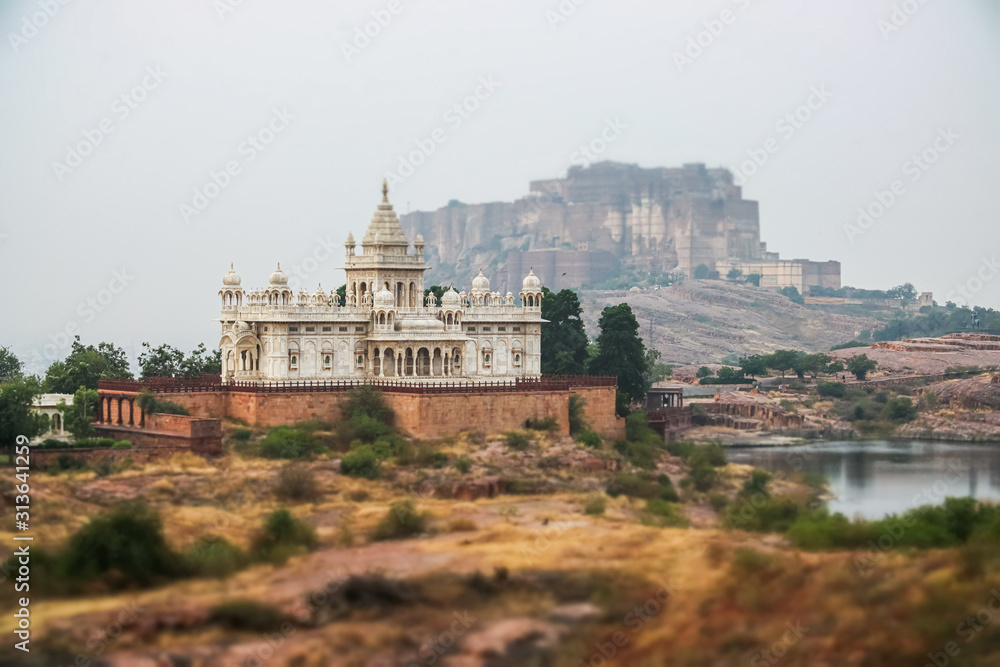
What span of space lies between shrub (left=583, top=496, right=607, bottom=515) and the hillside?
298ft

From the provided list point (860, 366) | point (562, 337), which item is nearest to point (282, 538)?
point (562, 337)

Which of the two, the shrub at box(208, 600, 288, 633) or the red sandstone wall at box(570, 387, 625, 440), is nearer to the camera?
the shrub at box(208, 600, 288, 633)

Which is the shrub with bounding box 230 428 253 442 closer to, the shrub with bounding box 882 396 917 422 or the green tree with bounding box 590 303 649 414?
the green tree with bounding box 590 303 649 414

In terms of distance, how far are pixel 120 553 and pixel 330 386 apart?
68.5 feet

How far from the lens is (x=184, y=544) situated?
135ft

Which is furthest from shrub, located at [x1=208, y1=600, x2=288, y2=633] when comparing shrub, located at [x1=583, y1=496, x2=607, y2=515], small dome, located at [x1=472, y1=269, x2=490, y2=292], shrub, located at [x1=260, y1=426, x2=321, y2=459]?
small dome, located at [x1=472, y1=269, x2=490, y2=292]

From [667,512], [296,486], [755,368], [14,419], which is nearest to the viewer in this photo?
[667,512]

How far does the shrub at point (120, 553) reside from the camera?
1521 inches

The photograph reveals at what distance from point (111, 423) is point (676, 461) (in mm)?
20846

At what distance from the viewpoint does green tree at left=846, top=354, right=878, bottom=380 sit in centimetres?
10156

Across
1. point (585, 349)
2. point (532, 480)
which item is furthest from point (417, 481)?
point (585, 349)

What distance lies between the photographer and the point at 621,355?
7325 cm

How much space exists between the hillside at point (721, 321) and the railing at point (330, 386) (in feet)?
263

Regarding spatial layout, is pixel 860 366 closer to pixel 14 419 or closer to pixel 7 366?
pixel 7 366
